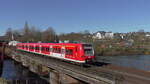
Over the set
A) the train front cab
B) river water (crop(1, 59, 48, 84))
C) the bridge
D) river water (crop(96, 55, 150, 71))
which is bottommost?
river water (crop(1, 59, 48, 84))

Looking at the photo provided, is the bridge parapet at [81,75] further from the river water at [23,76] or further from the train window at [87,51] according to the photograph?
the river water at [23,76]

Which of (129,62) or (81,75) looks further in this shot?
(129,62)

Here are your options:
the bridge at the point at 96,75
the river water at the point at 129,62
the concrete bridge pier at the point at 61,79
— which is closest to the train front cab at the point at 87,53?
the bridge at the point at 96,75

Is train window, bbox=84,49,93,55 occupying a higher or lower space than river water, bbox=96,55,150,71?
higher

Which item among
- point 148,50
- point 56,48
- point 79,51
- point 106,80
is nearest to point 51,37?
point 148,50

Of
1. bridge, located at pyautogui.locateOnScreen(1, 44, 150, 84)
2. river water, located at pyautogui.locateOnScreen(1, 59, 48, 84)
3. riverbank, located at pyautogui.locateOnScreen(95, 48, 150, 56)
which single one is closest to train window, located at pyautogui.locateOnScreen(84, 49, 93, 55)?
bridge, located at pyautogui.locateOnScreen(1, 44, 150, 84)

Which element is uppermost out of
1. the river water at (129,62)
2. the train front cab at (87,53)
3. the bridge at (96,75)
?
the train front cab at (87,53)

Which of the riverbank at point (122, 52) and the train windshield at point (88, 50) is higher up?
the train windshield at point (88, 50)

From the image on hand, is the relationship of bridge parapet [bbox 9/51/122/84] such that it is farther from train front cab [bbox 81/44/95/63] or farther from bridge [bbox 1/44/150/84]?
train front cab [bbox 81/44/95/63]

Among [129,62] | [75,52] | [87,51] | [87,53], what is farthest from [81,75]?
[129,62]

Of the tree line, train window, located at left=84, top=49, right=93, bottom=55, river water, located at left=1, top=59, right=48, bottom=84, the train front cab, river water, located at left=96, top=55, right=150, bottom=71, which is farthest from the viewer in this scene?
the tree line

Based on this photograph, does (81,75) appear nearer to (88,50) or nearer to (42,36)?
(88,50)

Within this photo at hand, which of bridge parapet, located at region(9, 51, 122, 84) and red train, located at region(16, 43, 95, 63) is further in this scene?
red train, located at region(16, 43, 95, 63)

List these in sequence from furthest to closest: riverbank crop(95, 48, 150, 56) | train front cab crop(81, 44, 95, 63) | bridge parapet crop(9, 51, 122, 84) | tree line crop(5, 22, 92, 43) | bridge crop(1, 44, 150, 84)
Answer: tree line crop(5, 22, 92, 43), riverbank crop(95, 48, 150, 56), train front cab crop(81, 44, 95, 63), bridge crop(1, 44, 150, 84), bridge parapet crop(9, 51, 122, 84)
